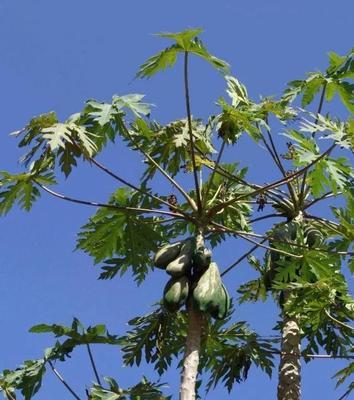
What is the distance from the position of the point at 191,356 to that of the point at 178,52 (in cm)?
228

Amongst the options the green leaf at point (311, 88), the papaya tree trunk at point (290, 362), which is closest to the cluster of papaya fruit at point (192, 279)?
the papaya tree trunk at point (290, 362)

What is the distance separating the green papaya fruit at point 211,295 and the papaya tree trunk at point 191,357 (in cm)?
12

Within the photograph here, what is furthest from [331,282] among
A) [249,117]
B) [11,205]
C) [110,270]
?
[11,205]

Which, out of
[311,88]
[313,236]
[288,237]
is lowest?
[288,237]

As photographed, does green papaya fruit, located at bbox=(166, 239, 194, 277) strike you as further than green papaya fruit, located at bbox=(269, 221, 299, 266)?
No

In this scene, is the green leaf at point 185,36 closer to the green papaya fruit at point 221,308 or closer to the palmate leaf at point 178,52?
the palmate leaf at point 178,52

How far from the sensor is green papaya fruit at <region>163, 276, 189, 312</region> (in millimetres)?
7039

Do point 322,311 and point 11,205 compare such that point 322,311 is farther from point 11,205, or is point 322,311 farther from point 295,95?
point 11,205

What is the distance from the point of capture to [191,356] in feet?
22.6

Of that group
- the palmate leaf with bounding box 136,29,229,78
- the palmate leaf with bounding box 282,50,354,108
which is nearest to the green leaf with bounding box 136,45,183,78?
the palmate leaf with bounding box 136,29,229,78

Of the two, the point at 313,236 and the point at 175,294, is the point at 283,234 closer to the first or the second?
the point at 313,236

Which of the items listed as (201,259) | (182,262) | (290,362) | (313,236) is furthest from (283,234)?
(182,262)

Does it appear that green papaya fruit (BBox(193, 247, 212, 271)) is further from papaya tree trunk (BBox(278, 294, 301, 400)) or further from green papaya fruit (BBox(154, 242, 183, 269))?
papaya tree trunk (BBox(278, 294, 301, 400))

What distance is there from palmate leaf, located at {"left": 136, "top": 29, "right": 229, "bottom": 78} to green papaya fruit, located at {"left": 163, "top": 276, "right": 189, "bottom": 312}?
1601mm
